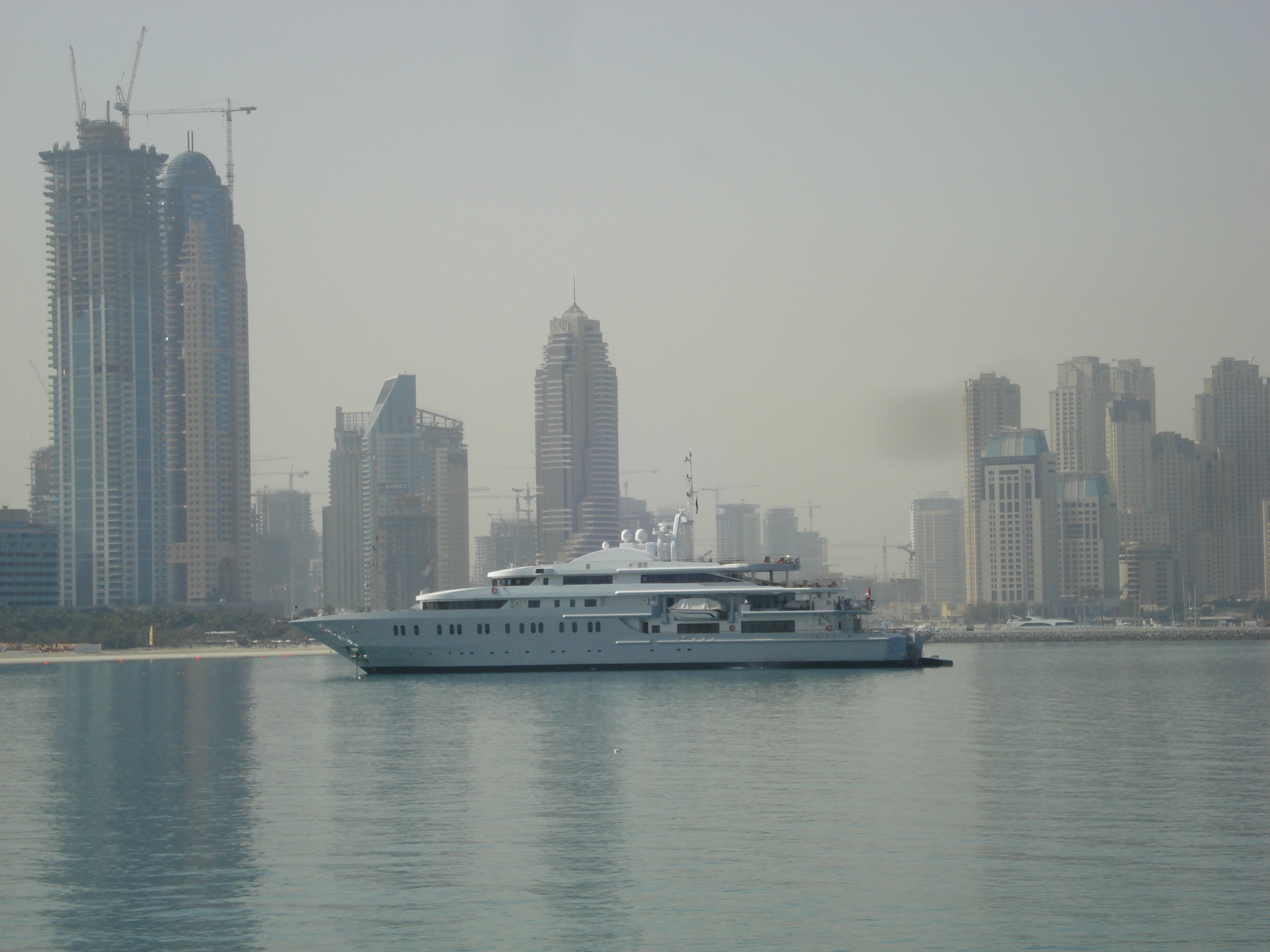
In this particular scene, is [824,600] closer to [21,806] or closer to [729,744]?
[729,744]

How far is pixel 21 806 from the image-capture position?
128 feet

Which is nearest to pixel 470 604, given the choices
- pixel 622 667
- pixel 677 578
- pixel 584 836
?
pixel 622 667

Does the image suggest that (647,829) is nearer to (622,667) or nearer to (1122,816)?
(1122,816)

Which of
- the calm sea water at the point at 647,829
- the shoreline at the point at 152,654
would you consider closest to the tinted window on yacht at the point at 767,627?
the calm sea water at the point at 647,829

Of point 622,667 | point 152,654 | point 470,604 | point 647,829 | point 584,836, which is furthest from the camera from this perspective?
point 152,654

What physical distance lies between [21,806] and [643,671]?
169 feet

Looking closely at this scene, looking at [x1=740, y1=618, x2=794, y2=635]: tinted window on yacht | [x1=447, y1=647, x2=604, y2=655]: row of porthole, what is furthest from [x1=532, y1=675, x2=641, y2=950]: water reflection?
[x1=740, y1=618, x2=794, y2=635]: tinted window on yacht

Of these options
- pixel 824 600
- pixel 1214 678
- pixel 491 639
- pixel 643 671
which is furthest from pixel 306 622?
pixel 1214 678

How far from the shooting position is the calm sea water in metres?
25.5

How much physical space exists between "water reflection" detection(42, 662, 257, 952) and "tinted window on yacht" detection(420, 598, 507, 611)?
21.6m

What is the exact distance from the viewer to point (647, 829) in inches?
1329

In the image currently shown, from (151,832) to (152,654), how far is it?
143731mm

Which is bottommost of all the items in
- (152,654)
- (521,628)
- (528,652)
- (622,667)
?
(152,654)

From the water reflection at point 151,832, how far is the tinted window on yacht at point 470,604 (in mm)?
21576
